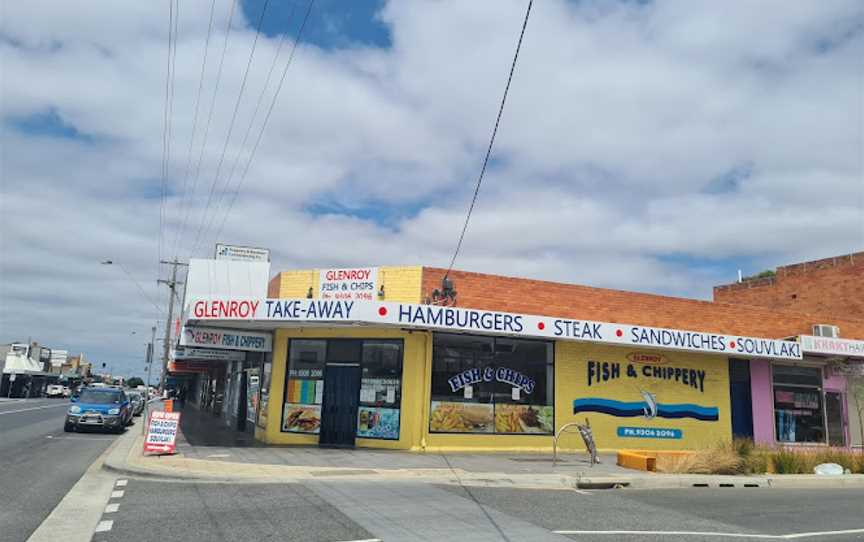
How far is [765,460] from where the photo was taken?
17.2m

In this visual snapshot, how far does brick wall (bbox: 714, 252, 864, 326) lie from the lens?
2991 centimetres

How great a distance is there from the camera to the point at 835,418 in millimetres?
25297

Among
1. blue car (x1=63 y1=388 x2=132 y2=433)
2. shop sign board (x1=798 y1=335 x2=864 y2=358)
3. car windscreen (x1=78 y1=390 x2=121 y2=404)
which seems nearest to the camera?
shop sign board (x1=798 y1=335 x2=864 y2=358)

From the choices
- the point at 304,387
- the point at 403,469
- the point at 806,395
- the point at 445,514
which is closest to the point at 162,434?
the point at 304,387

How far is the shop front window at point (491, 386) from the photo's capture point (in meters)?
19.1

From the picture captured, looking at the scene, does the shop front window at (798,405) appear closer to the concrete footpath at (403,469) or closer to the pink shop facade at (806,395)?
the pink shop facade at (806,395)

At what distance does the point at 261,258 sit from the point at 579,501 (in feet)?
68.0

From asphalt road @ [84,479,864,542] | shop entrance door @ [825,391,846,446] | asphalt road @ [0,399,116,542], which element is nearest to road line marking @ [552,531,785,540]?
asphalt road @ [84,479,864,542]

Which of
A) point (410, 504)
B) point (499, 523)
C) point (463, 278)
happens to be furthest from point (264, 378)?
point (499, 523)

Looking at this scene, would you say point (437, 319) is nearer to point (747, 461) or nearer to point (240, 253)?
point (747, 461)

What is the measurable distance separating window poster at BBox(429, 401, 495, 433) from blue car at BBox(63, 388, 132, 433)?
511 inches

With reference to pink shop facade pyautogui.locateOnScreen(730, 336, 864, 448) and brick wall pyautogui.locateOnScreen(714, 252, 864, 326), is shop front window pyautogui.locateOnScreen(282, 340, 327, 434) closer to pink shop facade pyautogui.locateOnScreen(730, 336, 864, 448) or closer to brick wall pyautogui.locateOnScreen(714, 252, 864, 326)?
pink shop facade pyautogui.locateOnScreen(730, 336, 864, 448)

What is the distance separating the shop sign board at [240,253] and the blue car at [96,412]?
6.98 m

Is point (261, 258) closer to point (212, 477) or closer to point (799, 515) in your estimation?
point (212, 477)
